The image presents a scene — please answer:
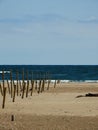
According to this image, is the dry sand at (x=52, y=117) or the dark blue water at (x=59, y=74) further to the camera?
the dark blue water at (x=59, y=74)

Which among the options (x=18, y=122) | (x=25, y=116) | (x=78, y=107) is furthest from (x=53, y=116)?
(x=78, y=107)

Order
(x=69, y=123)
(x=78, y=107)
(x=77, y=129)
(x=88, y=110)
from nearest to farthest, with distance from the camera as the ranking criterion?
(x=77, y=129), (x=69, y=123), (x=88, y=110), (x=78, y=107)

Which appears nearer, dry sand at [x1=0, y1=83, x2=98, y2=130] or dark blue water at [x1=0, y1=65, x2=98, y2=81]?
dry sand at [x1=0, y1=83, x2=98, y2=130]

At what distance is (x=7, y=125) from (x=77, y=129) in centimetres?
251

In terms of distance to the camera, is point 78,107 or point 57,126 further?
point 78,107

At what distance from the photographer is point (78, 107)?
2492 centimetres

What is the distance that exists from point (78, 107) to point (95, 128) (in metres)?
7.69

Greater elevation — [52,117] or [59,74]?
[52,117]


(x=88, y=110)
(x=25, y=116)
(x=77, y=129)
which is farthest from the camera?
(x=88, y=110)

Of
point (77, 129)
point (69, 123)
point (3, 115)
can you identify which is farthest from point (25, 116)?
point (77, 129)

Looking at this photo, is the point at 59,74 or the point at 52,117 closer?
the point at 52,117

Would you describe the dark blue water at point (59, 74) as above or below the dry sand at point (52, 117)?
below

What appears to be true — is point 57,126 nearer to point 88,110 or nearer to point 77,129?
point 77,129

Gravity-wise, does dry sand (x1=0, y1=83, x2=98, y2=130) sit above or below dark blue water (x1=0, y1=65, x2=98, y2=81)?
above
